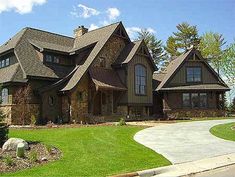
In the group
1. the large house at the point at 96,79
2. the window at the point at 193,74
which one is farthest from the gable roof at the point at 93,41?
the window at the point at 193,74

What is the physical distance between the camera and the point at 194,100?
116ft

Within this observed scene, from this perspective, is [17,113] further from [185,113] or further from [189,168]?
[189,168]

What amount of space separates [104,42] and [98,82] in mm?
4429

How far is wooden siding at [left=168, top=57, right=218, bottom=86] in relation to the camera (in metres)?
35.5

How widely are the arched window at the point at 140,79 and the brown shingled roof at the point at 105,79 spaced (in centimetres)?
205

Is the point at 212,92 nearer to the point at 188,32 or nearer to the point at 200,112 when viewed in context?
the point at 200,112

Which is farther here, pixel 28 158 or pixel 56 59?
pixel 56 59

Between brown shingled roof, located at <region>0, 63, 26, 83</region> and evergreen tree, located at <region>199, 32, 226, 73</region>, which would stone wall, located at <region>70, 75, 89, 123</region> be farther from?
evergreen tree, located at <region>199, 32, 226, 73</region>

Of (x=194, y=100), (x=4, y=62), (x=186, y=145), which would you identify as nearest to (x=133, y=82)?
(x=194, y=100)

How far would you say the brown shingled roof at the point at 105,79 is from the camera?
2842 centimetres

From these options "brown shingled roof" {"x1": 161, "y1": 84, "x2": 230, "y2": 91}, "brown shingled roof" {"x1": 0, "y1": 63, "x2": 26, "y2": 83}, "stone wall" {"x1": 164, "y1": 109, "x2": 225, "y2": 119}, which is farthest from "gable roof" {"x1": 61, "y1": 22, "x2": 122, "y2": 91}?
"stone wall" {"x1": 164, "y1": 109, "x2": 225, "y2": 119}

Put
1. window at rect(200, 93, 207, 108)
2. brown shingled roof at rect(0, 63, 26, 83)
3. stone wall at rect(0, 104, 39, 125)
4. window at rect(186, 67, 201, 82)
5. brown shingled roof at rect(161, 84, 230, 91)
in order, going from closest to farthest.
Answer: stone wall at rect(0, 104, 39, 125) < brown shingled roof at rect(0, 63, 26, 83) < brown shingled roof at rect(161, 84, 230, 91) < window at rect(200, 93, 207, 108) < window at rect(186, 67, 201, 82)

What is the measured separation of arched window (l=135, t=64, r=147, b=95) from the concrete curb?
21.0 m

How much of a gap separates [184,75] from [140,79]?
18.9ft
